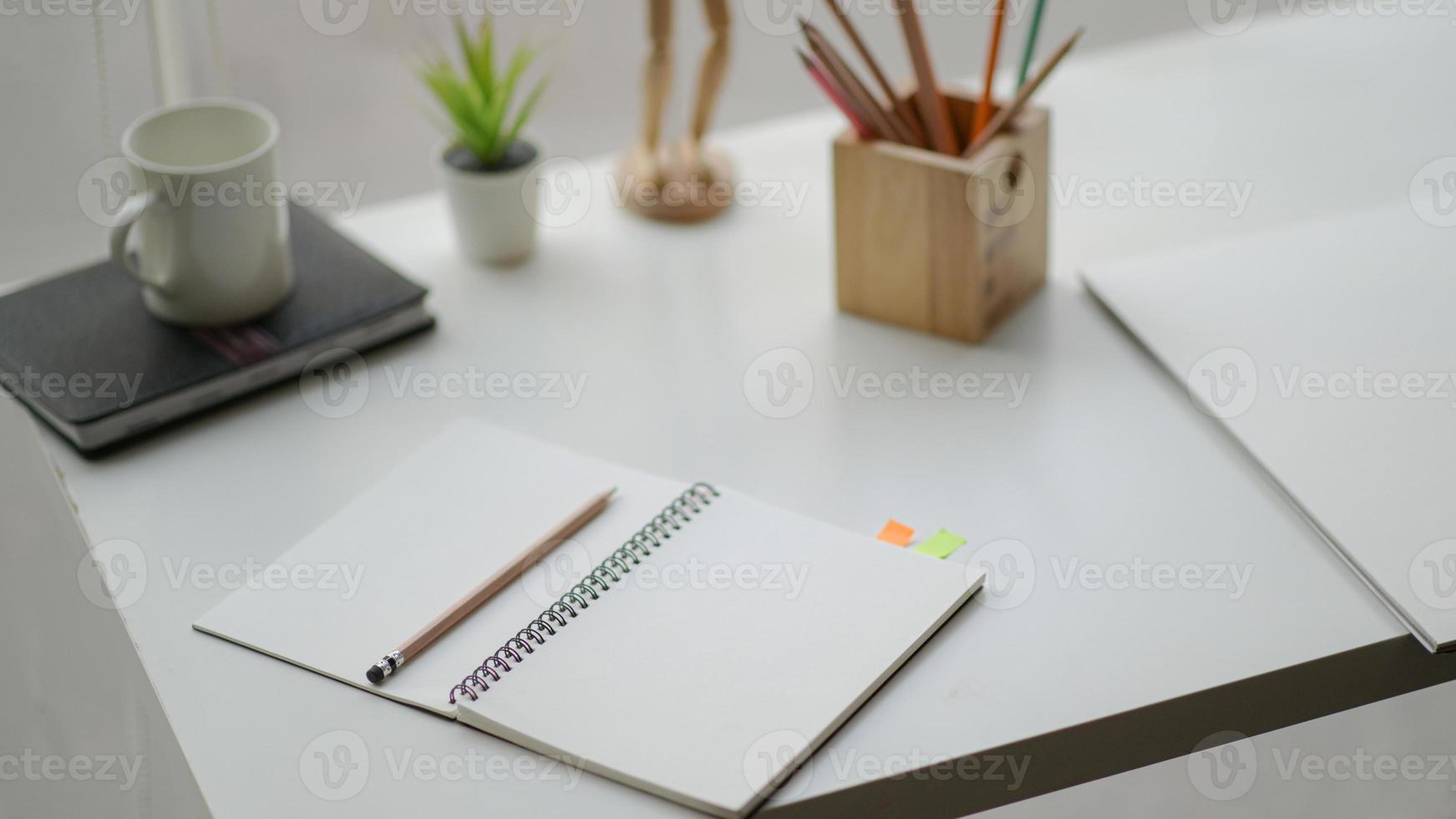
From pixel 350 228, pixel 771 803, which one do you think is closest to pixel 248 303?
pixel 350 228

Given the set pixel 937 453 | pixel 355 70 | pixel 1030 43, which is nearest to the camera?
pixel 937 453

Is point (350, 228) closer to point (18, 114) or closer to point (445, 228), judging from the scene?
point (445, 228)

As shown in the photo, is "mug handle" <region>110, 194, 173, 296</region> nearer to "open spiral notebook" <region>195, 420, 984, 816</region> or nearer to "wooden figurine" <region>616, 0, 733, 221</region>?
"open spiral notebook" <region>195, 420, 984, 816</region>

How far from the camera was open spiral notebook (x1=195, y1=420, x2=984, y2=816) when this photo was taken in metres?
0.64

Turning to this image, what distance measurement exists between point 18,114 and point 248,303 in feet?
1.22

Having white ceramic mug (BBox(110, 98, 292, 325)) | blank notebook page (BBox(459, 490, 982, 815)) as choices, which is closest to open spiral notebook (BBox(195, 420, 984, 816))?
blank notebook page (BBox(459, 490, 982, 815))

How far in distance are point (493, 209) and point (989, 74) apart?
1.21 feet

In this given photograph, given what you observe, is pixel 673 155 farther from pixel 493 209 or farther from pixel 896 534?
pixel 896 534

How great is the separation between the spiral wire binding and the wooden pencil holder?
0.76ft

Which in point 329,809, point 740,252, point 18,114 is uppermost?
→ point 18,114

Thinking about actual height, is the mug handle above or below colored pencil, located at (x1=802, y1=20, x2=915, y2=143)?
below

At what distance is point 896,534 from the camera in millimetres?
766

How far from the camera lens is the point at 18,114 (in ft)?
3.73

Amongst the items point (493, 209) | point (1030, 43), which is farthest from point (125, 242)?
point (1030, 43)
